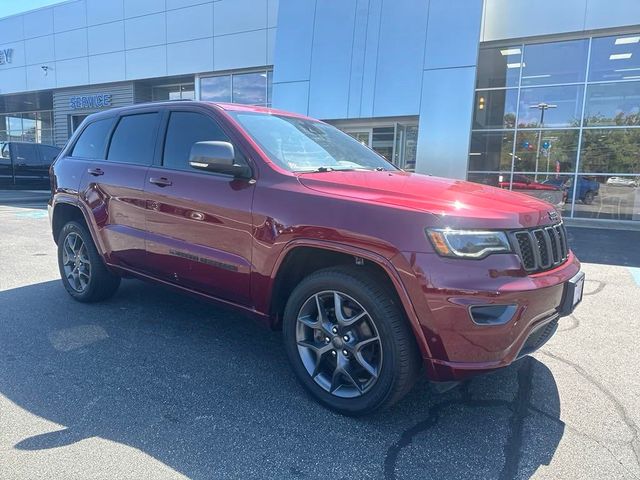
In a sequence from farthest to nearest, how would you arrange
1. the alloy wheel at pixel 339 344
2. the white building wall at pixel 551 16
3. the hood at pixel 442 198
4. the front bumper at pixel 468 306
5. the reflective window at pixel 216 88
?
the reflective window at pixel 216 88 < the white building wall at pixel 551 16 < the alloy wheel at pixel 339 344 < the hood at pixel 442 198 < the front bumper at pixel 468 306

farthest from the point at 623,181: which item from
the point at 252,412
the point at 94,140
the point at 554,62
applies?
the point at 252,412

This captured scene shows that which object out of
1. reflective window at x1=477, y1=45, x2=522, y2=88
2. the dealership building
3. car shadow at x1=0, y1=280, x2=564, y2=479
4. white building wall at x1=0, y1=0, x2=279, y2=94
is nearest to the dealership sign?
white building wall at x1=0, y1=0, x2=279, y2=94

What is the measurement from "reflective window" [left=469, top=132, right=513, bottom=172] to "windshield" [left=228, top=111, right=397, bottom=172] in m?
10.8

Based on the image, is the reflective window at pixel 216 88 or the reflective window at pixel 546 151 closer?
the reflective window at pixel 546 151

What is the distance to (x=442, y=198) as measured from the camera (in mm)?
2672

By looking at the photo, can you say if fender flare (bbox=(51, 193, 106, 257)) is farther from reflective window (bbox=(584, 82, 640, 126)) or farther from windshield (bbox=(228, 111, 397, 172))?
reflective window (bbox=(584, 82, 640, 126))

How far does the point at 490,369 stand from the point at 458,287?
0.48 meters

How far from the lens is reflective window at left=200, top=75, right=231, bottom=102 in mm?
18250

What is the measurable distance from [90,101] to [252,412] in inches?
930

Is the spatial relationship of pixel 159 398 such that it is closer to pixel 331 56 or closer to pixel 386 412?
pixel 386 412

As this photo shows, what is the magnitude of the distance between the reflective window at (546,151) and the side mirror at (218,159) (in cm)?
1258

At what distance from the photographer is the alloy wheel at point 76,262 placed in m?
4.60

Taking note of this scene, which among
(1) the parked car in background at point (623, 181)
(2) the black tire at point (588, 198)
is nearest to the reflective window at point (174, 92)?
(2) the black tire at point (588, 198)

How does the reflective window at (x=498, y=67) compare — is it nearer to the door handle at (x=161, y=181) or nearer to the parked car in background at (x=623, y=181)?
the parked car in background at (x=623, y=181)
